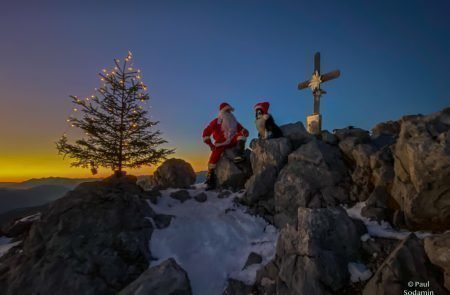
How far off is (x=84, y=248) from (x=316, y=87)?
14.3 metres

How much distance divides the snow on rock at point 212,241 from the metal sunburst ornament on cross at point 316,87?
22.5 ft

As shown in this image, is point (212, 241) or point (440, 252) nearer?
point (440, 252)

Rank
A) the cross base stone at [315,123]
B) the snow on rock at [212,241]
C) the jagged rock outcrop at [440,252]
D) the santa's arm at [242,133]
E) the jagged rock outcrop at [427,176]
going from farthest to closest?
the cross base stone at [315,123] < the santa's arm at [242,133] < the snow on rock at [212,241] < the jagged rock outcrop at [427,176] < the jagged rock outcrop at [440,252]

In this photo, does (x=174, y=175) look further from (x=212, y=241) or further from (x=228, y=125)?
(x=212, y=241)

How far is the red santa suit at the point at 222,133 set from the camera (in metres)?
14.0

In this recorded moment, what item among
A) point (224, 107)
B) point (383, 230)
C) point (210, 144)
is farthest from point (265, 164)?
point (383, 230)

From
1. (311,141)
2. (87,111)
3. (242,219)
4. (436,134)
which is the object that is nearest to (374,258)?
(436,134)

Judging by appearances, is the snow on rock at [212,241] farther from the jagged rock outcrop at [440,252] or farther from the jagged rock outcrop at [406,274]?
the jagged rock outcrop at [440,252]

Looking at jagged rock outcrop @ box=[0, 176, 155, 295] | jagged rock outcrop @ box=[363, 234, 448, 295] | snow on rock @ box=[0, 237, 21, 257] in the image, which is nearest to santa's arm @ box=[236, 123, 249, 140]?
jagged rock outcrop @ box=[0, 176, 155, 295]

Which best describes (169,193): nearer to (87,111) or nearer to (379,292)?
(87,111)

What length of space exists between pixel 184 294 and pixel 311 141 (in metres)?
7.72

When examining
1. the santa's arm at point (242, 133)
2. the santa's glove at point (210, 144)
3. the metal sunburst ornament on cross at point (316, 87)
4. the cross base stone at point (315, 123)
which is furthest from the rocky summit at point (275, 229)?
the metal sunburst ornament on cross at point (316, 87)

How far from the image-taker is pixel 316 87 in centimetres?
1680

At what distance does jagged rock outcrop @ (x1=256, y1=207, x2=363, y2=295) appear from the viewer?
6.69 metres
